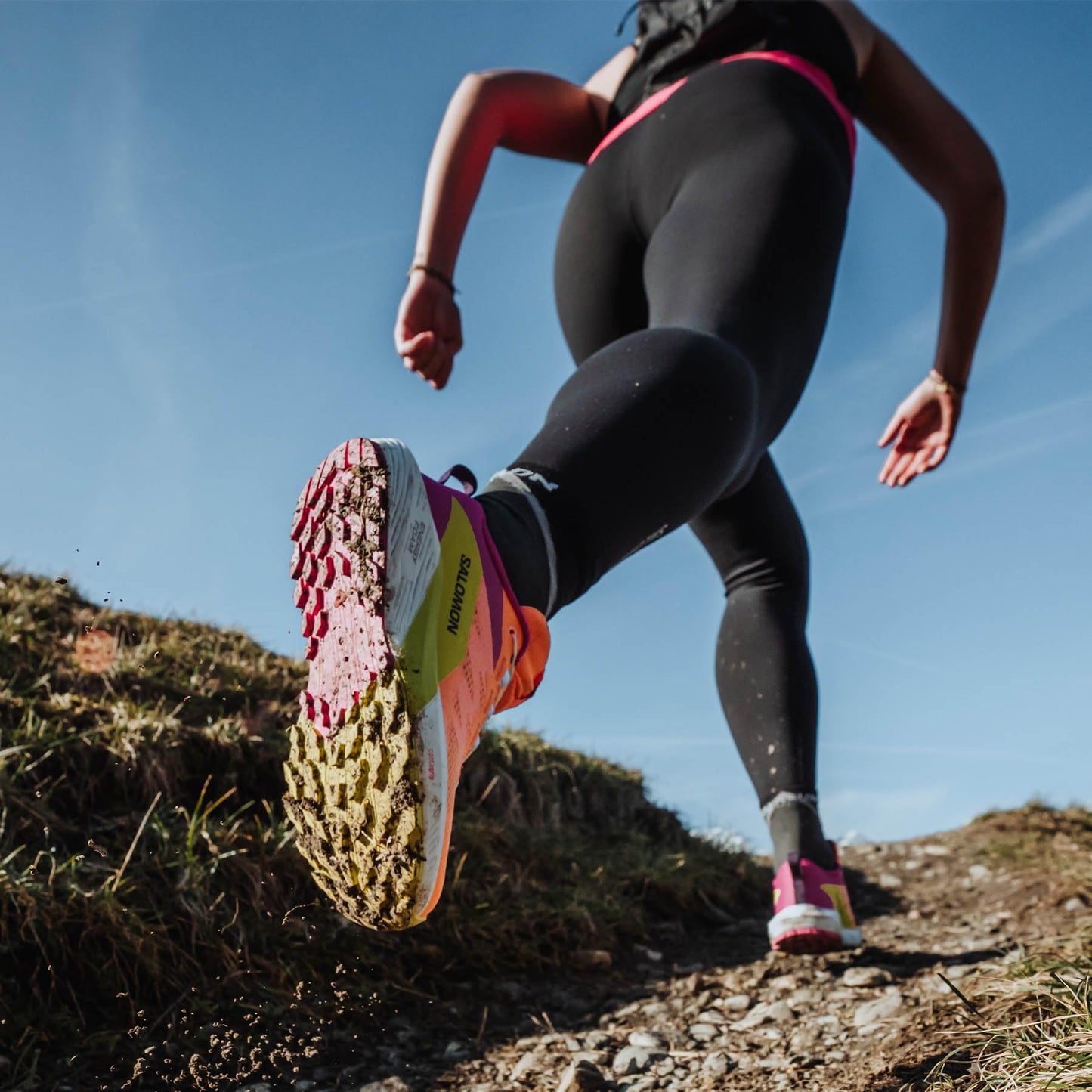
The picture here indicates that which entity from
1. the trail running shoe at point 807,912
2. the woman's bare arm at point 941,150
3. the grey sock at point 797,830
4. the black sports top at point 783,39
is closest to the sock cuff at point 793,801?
the grey sock at point 797,830

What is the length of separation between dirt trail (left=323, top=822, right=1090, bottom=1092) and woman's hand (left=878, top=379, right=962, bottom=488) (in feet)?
3.70

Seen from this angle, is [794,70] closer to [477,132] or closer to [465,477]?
[477,132]

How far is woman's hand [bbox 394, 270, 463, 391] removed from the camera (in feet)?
6.02

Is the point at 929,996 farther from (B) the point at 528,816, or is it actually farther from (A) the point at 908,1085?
(B) the point at 528,816

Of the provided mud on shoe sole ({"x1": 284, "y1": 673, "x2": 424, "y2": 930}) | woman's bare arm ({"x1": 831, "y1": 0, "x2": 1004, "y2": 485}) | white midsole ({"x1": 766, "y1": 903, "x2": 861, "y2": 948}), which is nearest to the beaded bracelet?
woman's bare arm ({"x1": 831, "y1": 0, "x2": 1004, "y2": 485})

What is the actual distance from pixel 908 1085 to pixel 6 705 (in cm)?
206

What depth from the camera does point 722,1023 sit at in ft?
6.12

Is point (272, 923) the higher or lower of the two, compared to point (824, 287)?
lower

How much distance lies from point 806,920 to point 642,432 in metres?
1.10

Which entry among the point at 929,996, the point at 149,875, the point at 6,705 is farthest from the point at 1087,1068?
the point at 6,705

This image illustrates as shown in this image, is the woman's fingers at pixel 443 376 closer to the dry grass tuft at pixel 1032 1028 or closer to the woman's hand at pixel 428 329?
the woman's hand at pixel 428 329

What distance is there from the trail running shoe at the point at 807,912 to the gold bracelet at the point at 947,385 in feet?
3.77

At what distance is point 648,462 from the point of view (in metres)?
1.17

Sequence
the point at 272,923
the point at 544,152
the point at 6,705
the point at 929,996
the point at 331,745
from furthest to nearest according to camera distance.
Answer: the point at 6,705
the point at 544,152
the point at 272,923
the point at 929,996
the point at 331,745
